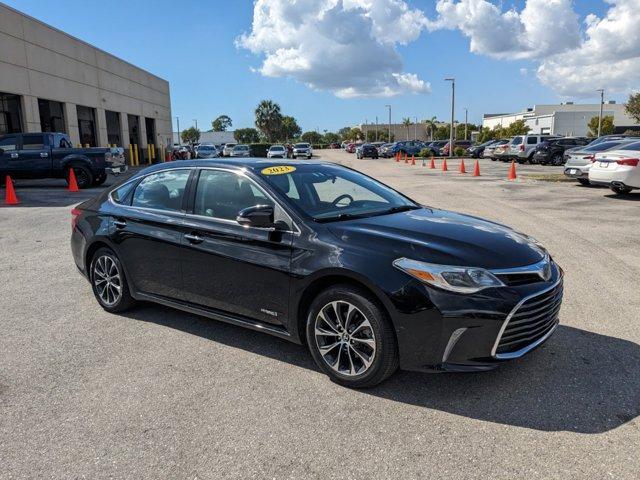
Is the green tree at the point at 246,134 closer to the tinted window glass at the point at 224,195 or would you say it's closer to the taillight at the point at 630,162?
the taillight at the point at 630,162

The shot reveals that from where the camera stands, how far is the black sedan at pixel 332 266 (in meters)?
3.32

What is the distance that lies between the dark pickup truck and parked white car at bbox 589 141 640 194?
15765 mm

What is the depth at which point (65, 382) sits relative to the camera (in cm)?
384

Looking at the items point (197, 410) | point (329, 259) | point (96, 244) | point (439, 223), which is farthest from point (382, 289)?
point (96, 244)

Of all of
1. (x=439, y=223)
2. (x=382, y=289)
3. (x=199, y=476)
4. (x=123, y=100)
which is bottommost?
(x=199, y=476)

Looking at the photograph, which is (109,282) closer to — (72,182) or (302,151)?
(72,182)

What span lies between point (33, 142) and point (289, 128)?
11042 centimetres

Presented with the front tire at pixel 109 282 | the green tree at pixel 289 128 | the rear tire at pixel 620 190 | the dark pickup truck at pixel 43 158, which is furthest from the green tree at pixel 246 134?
the front tire at pixel 109 282

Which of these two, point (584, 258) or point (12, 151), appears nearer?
point (584, 258)

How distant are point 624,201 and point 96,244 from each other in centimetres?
1252

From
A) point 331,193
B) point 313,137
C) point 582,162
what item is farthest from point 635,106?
point 313,137

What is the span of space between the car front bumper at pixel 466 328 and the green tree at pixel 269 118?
114 metres

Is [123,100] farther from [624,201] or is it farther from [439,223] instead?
[439,223]

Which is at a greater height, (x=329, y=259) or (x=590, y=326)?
(x=329, y=259)
